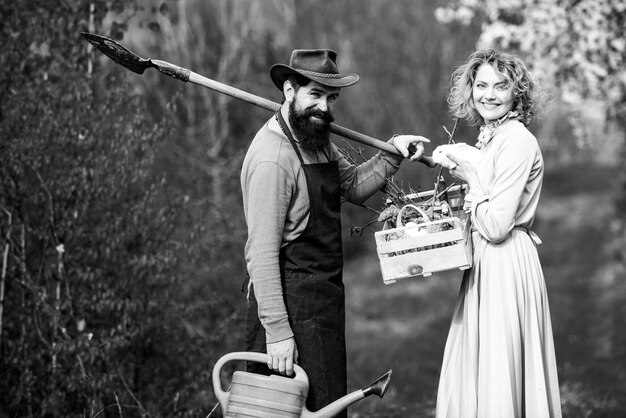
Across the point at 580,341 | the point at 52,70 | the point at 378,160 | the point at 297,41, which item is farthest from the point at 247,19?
the point at 378,160

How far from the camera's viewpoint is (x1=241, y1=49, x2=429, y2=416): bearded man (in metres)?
4.61

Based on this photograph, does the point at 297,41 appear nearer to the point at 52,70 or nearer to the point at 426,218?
the point at 52,70

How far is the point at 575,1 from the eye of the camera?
9625 mm

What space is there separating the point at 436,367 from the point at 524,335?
6166mm

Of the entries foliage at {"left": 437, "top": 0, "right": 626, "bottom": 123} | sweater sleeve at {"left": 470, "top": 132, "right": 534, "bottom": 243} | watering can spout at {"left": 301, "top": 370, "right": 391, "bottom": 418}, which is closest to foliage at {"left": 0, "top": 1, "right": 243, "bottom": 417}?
watering can spout at {"left": 301, "top": 370, "right": 391, "bottom": 418}

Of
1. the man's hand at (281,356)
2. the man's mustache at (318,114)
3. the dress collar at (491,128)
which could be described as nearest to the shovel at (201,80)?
the man's mustache at (318,114)

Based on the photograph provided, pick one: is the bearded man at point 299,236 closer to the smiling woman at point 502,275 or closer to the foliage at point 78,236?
the smiling woman at point 502,275

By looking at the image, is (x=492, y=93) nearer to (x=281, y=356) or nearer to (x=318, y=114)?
(x=318, y=114)

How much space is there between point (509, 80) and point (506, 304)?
1109 mm

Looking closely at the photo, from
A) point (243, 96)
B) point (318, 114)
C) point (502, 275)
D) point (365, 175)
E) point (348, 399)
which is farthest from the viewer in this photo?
point (365, 175)

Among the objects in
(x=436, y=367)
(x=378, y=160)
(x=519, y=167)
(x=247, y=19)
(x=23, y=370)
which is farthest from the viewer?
(x=247, y=19)

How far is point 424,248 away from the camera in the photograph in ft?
15.0

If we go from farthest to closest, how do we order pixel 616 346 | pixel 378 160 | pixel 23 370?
pixel 616 346, pixel 23 370, pixel 378 160

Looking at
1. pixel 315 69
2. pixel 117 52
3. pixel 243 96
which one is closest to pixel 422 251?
pixel 315 69
